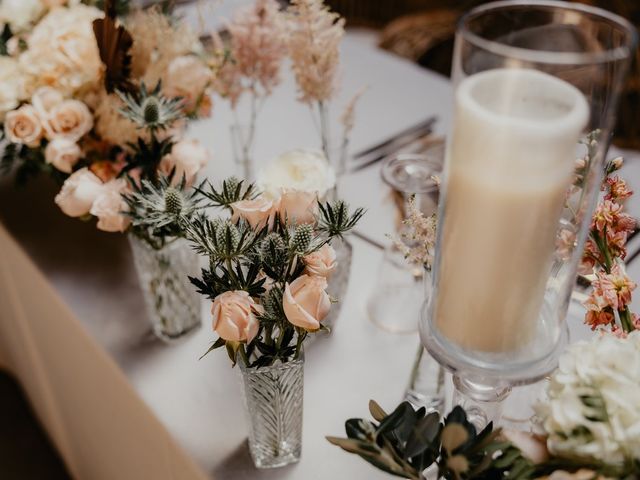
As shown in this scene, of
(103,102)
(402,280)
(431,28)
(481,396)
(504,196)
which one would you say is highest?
(504,196)

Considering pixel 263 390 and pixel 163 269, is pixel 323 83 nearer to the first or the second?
pixel 163 269

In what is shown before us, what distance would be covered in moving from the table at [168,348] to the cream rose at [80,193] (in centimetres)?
24

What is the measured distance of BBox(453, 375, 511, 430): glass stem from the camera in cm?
65

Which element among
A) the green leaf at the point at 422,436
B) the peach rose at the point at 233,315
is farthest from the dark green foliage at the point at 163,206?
the green leaf at the point at 422,436

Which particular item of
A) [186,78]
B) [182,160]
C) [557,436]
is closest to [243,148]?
[186,78]

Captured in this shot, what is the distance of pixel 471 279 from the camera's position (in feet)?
1.94

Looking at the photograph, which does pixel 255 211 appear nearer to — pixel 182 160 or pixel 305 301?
pixel 305 301

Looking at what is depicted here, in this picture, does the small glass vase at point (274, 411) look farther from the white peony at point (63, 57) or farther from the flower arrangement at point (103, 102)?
the white peony at point (63, 57)

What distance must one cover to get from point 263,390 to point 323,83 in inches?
19.3

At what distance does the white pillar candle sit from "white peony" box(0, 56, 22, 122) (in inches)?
30.6

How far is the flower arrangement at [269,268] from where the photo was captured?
2.07ft

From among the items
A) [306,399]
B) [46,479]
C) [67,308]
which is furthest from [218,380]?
[46,479]

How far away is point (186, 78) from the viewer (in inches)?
41.8

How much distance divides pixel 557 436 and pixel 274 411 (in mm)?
339
